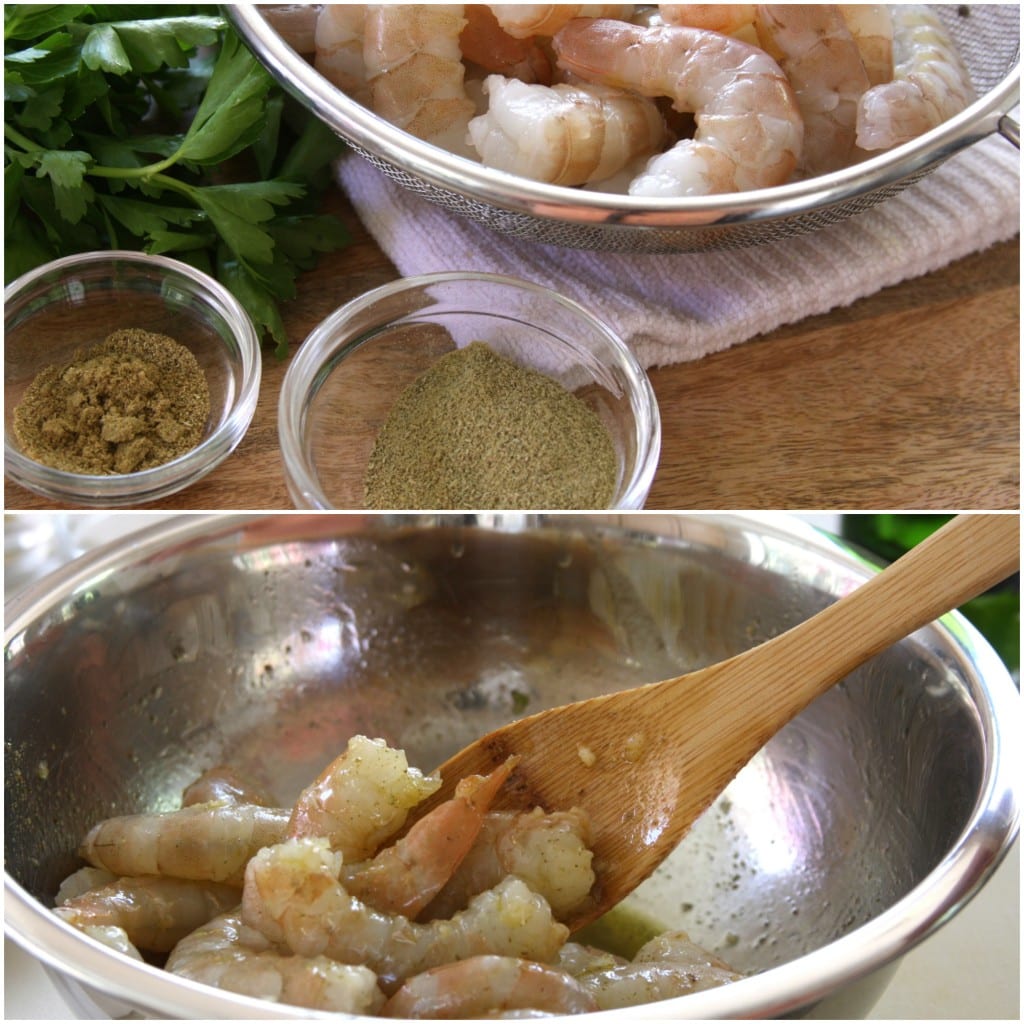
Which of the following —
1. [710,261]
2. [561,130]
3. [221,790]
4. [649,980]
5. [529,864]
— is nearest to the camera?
[649,980]

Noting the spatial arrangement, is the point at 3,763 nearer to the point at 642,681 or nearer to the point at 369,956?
the point at 369,956

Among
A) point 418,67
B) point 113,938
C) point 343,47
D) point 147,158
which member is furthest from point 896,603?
point 147,158

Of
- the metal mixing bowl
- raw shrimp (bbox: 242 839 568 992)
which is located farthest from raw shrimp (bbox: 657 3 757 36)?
raw shrimp (bbox: 242 839 568 992)

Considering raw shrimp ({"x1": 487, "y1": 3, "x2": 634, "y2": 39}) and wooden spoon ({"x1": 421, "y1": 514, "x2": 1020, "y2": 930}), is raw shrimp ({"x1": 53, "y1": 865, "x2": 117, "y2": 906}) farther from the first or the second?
raw shrimp ({"x1": 487, "y1": 3, "x2": 634, "y2": 39})

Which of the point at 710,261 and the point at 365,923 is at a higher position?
the point at 710,261

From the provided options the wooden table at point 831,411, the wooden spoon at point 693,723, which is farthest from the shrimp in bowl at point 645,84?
the wooden spoon at point 693,723

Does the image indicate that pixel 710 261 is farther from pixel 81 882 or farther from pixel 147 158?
pixel 81 882
